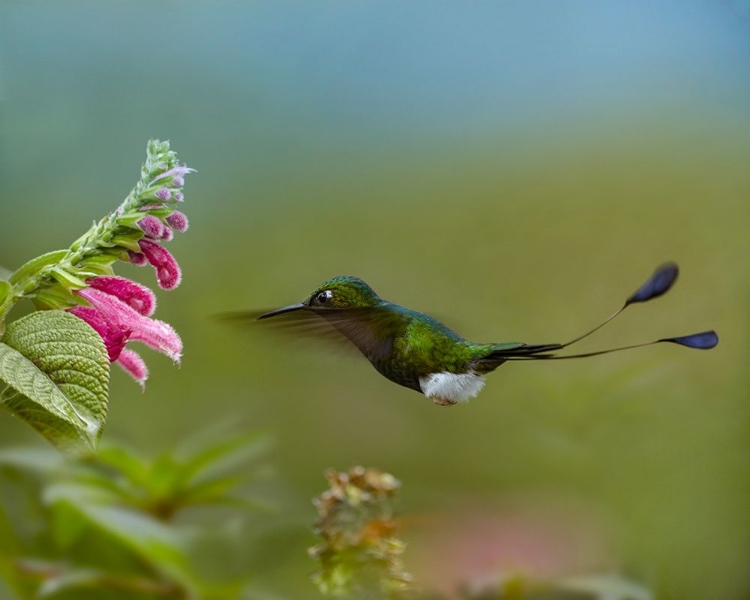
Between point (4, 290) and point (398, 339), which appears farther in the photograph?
point (398, 339)

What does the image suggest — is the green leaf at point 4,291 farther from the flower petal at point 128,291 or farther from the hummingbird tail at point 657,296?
the hummingbird tail at point 657,296

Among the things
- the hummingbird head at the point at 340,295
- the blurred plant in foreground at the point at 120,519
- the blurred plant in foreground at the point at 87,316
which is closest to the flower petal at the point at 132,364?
the blurred plant in foreground at the point at 87,316

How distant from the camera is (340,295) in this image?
473mm

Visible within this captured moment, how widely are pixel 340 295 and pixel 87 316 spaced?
0.16 m

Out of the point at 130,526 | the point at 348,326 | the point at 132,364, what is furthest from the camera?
the point at 130,526

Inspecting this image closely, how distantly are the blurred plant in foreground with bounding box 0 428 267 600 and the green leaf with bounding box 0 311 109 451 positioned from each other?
34 cm

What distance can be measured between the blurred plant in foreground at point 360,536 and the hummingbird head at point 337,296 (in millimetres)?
106

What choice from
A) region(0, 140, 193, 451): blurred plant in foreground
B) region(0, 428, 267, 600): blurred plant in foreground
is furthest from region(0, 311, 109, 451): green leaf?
region(0, 428, 267, 600): blurred plant in foreground

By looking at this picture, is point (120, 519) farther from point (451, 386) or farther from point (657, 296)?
point (657, 296)

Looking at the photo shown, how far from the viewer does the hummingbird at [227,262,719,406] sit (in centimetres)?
47

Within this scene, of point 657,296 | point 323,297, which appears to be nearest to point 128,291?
point 323,297

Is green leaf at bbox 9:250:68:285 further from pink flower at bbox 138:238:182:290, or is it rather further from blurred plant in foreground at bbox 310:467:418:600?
blurred plant in foreground at bbox 310:467:418:600

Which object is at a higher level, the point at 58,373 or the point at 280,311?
the point at 280,311

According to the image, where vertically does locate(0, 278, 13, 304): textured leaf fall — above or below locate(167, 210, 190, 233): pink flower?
below
